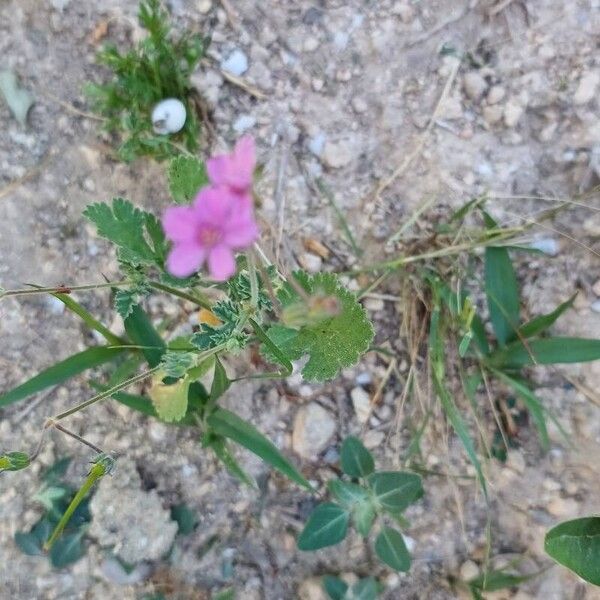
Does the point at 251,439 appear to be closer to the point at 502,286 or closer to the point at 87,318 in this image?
the point at 87,318

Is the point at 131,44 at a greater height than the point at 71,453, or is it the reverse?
the point at 131,44

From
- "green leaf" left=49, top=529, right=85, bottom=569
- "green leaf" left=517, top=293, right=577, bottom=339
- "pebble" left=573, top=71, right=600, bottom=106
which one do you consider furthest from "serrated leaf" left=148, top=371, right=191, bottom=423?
"pebble" left=573, top=71, right=600, bottom=106

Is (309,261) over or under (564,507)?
over

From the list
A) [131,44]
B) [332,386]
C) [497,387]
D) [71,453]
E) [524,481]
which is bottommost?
[524,481]

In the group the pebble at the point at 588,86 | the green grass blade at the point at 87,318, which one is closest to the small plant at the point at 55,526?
the green grass blade at the point at 87,318

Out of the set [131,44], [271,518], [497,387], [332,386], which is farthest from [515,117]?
[271,518]

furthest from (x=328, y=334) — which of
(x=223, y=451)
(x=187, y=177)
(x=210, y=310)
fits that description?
(x=223, y=451)

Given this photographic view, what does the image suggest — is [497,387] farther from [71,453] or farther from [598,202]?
[71,453]
